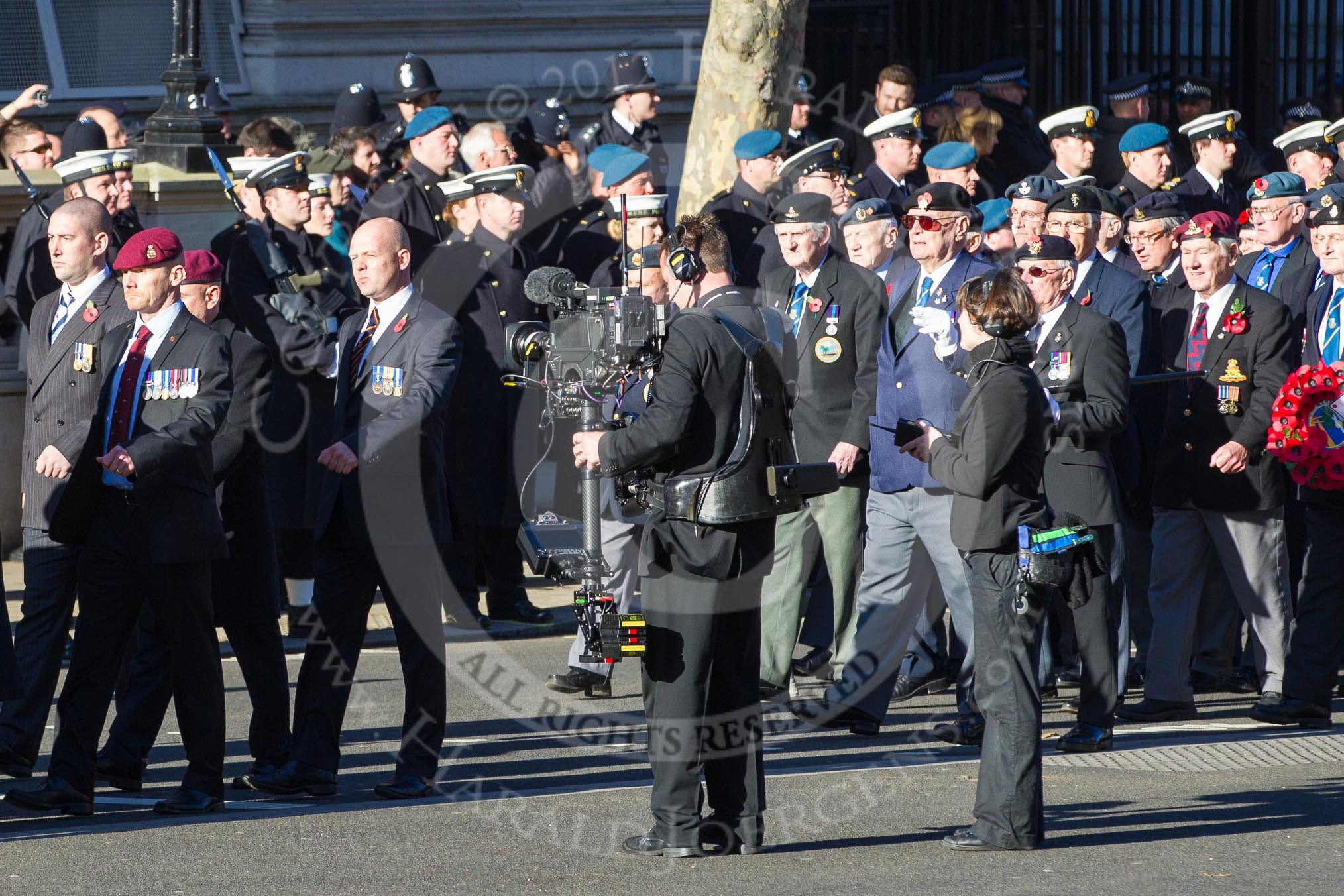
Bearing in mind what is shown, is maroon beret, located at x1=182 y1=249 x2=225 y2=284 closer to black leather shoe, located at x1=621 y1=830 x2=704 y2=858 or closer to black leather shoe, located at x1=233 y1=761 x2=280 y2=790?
black leather shoe, located at x1=233 y1=761 x2=280 y2=790

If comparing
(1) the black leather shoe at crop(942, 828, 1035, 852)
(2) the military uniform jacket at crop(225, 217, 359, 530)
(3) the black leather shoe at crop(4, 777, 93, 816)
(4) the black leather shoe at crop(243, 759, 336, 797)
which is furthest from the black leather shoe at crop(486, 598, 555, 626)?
(1) the black leather shoe at crop(942, 828, 1035, 852)

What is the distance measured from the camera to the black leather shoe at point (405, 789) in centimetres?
727

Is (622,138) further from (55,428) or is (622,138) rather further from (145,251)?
(145,251)

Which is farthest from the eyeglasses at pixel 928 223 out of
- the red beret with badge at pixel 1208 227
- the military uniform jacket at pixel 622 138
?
the military uniform jacket at pixel 622 138

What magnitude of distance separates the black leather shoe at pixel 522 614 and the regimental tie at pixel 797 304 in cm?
231

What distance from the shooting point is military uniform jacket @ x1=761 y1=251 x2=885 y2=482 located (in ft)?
29.1

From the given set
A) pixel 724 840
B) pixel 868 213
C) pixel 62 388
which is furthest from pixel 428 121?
pixel 724 840

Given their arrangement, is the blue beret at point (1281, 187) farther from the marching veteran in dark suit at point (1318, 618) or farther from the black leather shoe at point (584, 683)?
the black leather shoe at point (584, 683)

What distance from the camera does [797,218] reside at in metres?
8.95

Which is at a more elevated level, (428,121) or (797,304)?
(428,121)

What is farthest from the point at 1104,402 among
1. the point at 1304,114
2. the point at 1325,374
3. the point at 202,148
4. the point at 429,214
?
the point at 1304,114

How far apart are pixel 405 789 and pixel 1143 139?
641 cm

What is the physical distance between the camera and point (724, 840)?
21.4 ft

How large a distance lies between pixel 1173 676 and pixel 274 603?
3.64m
